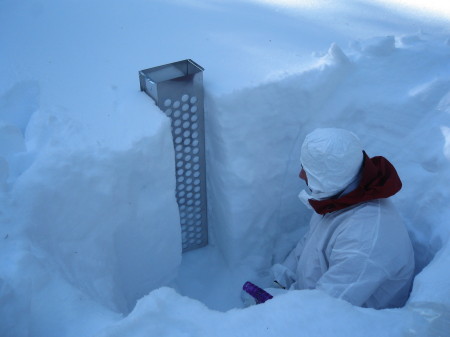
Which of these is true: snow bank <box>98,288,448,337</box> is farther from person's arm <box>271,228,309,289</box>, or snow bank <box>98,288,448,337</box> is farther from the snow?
person's arm <box>271,228,309,289</box>

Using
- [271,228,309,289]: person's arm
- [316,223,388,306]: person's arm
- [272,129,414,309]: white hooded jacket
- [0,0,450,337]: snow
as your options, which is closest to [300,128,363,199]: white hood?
[272,129,414,309]: white hooded jacket

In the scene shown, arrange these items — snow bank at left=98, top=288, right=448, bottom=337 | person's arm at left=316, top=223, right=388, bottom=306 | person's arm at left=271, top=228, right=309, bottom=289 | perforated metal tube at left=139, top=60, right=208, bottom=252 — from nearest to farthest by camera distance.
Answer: snow bank at left=98, top=288, right=448, bottom=337 < person's arm at left=316, top=223, right=388, bottom=306 < perforated metal tube at left=139, top=60, right=208, bottom=252 < person's arm at left=271, top=228, right=309, bottom=289

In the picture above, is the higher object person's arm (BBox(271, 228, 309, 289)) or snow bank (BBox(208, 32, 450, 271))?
snow bank (BBox(208, 32, 450, 271))

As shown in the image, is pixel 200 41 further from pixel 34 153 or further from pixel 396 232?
pixel 396 232

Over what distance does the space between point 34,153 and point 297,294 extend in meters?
0.88

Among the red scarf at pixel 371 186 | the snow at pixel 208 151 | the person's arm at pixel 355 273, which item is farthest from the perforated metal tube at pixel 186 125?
the person's arm at pixel 355 273

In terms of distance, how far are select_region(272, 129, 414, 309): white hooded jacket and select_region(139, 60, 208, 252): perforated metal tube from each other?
48 cm

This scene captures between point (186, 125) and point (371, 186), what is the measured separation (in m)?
0.71

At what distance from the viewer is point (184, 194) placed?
1831 millimetres

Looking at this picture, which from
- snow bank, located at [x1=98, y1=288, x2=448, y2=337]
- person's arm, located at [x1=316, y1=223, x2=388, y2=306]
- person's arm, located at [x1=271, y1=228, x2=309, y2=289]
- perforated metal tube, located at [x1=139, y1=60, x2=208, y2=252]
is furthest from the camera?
person's arm, located at [x1=271, y1=228, x2=309, y2=289]

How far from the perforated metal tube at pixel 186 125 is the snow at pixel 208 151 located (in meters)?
0.05

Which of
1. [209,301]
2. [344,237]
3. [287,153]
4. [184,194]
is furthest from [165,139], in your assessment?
[209,301]

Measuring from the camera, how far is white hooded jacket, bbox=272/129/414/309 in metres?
1.27

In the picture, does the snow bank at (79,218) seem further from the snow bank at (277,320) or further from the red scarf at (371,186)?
the red scarf at (371,186)
